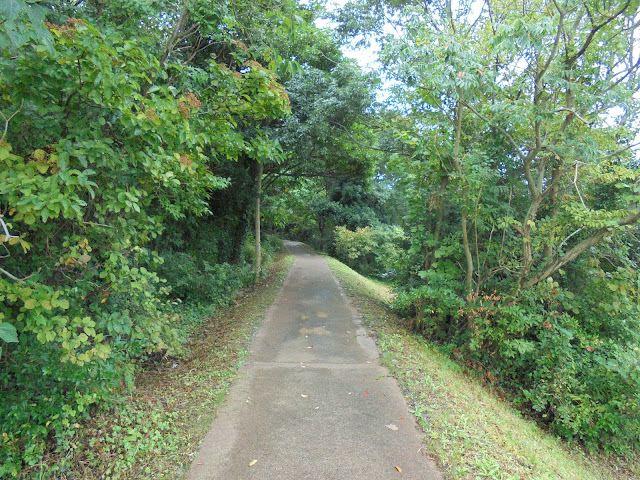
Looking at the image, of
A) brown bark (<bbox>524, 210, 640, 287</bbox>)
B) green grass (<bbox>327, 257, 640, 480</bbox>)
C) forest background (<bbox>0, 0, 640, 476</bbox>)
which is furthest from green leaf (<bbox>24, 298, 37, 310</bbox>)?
brown bark (<bbox>524, 210, 640, 287</bbox>)

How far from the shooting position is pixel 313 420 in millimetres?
3887

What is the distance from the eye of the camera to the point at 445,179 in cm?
706

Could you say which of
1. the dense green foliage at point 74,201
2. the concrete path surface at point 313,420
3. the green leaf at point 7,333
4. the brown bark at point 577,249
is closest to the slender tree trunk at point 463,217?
the brown bark at point 577,249

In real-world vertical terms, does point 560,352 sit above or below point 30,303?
below

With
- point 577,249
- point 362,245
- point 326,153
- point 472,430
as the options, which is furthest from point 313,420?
point 362,245

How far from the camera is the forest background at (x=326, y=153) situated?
2789 millimetres

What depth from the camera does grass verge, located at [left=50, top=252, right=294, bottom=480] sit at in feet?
9.92

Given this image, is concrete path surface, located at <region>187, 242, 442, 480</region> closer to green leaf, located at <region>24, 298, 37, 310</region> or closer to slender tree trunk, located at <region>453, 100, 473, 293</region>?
green leaf, located at <region>24, 298, 37, 310</region>

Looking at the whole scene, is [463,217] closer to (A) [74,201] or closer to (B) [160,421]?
(B) [160,421]

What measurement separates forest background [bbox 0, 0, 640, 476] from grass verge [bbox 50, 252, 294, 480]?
0.21m

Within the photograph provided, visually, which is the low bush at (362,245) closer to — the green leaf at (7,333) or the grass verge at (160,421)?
the grass verge at (160,421)

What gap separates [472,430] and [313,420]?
1.62m

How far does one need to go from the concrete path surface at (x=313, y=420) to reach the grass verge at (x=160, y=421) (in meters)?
0.17

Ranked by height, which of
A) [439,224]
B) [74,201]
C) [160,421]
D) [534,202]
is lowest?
[160,421]
